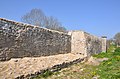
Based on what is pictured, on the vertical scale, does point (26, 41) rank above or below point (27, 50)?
above

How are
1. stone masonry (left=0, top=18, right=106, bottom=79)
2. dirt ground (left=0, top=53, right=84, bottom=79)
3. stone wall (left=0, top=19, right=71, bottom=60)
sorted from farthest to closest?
stone wall (left=0, top=19, right=71, bottom=60) < stone masonry (left=0, top=18, right=106, bottom=79) < dirt ground (left=0, top=53, right=84, bottom=79)

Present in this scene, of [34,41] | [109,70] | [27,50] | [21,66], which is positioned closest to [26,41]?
[27,50]

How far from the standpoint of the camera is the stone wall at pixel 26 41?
868cm

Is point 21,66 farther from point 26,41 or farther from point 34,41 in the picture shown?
point 34,41

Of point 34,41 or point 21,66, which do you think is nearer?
point 21,66

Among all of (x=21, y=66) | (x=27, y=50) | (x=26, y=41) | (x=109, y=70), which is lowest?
(x=109, y=70)

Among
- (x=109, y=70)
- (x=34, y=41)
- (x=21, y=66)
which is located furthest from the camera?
(x=34, y=41)

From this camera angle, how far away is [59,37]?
43.7 feet

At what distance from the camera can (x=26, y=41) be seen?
9961 mm

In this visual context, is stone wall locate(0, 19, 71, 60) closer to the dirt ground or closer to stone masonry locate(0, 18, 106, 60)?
stone masonry locate(0, 18, 106, 60)

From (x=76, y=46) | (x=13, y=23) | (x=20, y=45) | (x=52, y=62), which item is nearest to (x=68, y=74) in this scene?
(x=52, y=62)

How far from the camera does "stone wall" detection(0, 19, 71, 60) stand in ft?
28.5

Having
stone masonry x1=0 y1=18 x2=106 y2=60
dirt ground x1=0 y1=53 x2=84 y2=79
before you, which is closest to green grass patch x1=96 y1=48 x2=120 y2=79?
dirt ground x1=0 y1=53 x2=84 y2=79

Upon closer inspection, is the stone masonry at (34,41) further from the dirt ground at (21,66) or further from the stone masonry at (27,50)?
the dirt ground at (21,66)
